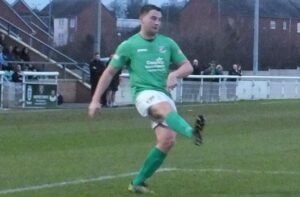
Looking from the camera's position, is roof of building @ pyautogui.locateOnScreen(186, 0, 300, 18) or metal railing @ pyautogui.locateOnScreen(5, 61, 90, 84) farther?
roof of building @ pyautogui.locateOnScreen(186, 0, 300, 18)

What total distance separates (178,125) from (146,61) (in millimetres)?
954

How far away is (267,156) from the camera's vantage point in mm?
18156

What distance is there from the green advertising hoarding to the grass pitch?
5072mm

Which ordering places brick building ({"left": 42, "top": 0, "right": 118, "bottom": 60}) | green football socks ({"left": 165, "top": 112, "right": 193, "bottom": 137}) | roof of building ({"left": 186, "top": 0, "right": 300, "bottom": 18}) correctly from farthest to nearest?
roof of building ({"left": 186, "top": 0, "right": 300, "bottom": 18}) → brick building ({"left": 42, "top": 0, "right": 118, "bottom": 60}) → green football socks ({"left": 165, "top": 112, "right": 193, "bottom": 137})

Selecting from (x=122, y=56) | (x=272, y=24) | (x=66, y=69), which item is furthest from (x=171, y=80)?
(x=272, y=24)

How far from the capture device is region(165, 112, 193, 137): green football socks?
1187 cm

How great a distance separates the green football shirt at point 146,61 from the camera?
493 inches

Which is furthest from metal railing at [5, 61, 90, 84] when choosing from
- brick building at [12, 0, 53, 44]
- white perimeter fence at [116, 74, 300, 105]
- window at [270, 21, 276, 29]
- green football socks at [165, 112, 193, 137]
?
window at [270, 21, 276, 29]

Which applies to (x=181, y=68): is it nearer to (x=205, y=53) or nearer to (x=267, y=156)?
(x=267, y=156)

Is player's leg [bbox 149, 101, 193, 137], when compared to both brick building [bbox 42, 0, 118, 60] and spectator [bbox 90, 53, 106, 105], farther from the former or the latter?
brick building [bbox 42, 0, 118, 60]

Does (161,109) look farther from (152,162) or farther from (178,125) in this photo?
(152,162)

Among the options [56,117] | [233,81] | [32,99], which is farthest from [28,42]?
[56,117]

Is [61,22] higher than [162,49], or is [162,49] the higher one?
[61,22]

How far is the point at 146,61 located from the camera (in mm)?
12531
